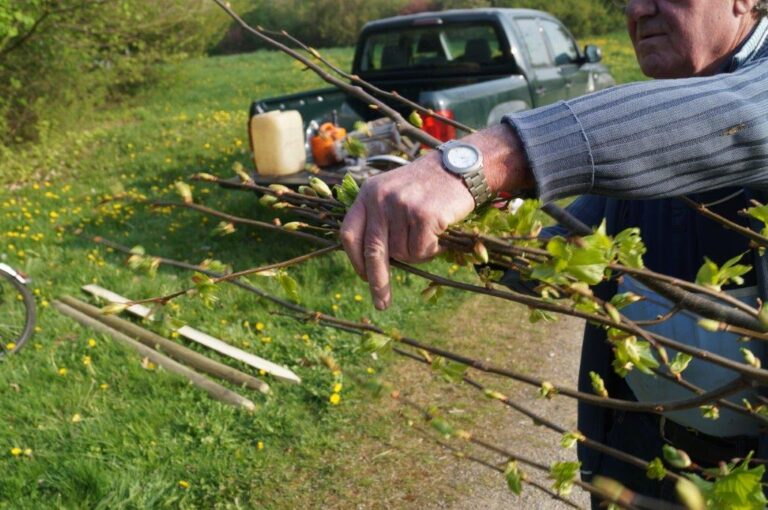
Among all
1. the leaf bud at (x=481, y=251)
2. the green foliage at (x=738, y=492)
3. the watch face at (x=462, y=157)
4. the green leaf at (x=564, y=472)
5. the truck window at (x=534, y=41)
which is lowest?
the truck window at (x=534, y=41)

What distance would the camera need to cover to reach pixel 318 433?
3932mm

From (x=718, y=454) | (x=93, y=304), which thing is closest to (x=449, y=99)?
(x=93, y=304)

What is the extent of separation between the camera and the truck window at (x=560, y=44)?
8484 millimetres

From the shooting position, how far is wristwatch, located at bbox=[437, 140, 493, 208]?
96 centimetres

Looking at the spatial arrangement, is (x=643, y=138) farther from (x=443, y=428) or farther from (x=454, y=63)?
(x=454, y=63)

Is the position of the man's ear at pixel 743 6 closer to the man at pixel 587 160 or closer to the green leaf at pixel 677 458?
the man at pixel 587 160

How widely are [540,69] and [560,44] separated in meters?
1.25

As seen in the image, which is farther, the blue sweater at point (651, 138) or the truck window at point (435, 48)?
the truck window at point (435, 48)

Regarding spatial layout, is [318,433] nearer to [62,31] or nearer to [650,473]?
[650,473]

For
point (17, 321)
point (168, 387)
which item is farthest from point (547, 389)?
point (17, 321)

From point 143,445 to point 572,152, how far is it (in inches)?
128

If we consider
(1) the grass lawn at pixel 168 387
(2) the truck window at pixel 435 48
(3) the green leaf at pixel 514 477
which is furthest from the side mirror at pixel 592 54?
(3) the green leaf at pixel 514 477

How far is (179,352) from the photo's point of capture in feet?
15.1

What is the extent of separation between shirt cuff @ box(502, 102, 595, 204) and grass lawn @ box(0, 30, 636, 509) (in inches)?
37.0
